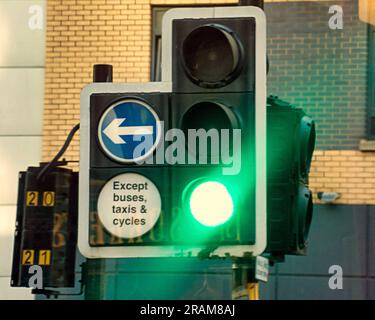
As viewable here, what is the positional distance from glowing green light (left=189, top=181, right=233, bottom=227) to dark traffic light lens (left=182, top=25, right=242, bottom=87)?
44 centimetres

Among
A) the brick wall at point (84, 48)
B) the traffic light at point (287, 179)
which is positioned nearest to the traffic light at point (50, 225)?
the brick wall at point (84, 48)

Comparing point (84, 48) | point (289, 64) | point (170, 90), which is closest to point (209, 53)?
point (170, 90)

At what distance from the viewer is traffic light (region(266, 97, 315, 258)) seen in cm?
511

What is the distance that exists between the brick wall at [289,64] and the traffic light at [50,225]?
233 cm

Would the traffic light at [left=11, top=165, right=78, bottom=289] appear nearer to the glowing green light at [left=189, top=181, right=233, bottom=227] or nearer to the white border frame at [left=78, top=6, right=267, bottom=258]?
the white border frame at [left=78, top=6, right=267, bottom=258]

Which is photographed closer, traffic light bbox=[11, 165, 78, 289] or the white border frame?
the white border frame

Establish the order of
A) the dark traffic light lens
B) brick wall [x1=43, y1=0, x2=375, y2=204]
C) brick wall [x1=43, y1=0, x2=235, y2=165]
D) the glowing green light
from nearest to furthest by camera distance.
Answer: the glowing green light → the dark traffic light lens → brick wall [x1=43, y1=0, x2=375, y2=204] → brick wall [x1=43, y1=0, x2=235, y2=165]

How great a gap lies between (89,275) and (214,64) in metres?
4.72

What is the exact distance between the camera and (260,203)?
438 centimetres

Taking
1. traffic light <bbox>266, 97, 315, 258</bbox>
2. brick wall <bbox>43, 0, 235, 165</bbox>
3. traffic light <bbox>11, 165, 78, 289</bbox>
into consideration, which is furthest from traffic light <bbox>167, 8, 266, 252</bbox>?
brick wall <bbox>43, 0, 235, 165</bbox>

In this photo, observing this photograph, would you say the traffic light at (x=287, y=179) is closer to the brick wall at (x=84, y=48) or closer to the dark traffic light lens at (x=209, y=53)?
the dark traffic light lens at (x=209, y=53)

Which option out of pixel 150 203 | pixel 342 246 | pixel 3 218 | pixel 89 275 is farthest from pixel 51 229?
pixel 150 203

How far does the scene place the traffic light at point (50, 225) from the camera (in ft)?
28.8

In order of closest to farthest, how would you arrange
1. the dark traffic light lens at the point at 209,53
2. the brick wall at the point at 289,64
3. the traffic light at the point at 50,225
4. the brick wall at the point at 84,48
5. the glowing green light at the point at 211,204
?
the glowing green light at the point at 211,204
the dark traffic light lens at the point at 209,53
the traffic light at the point at 50,225
the brick wall at the point at 289,64
the brick wall at the point at 84,48
